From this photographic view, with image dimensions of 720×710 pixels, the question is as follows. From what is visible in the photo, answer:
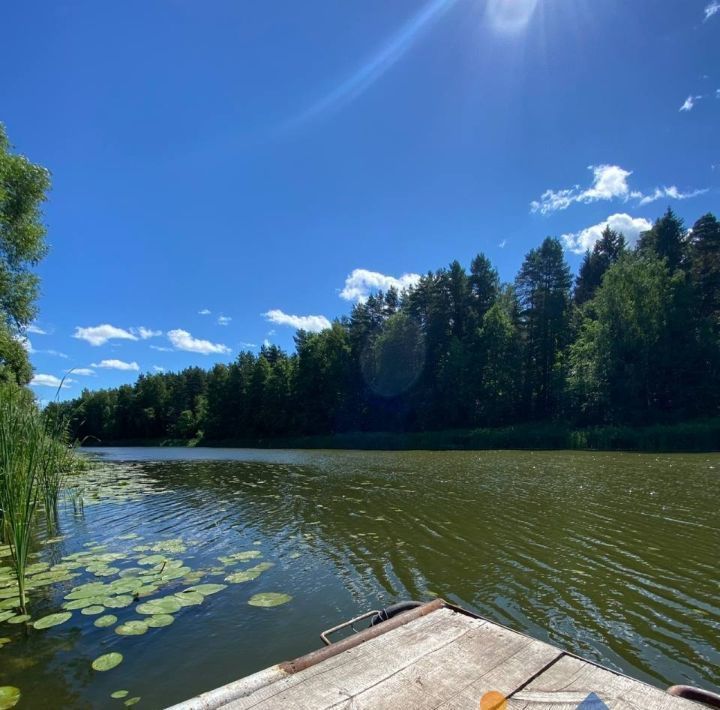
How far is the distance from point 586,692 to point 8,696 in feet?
16.4

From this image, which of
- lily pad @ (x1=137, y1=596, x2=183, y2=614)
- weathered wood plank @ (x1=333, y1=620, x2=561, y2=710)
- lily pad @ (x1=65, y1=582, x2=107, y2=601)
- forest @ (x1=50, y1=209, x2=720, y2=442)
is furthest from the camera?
forest @ (x1=50, y1=209, x2=720, y2=442)

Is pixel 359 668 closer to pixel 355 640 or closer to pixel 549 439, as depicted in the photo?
pixel 355 640

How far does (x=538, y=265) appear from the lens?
169 ft

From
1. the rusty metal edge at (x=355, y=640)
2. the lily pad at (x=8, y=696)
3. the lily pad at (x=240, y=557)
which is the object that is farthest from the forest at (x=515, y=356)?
the rusty metal edge at (x=355, y=640)

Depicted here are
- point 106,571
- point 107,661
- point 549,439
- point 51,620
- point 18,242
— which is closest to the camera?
point 107,661

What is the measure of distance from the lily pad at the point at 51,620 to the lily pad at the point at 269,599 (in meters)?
2.33

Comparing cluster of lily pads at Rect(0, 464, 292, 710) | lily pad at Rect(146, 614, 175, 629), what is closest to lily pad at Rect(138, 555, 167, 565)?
cluster of lily pads at Rect(0, 464, 292, 710)

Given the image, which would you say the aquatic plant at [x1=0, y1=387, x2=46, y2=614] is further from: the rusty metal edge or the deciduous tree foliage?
the deciduous tree foliage

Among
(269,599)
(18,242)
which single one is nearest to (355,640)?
(269,599)

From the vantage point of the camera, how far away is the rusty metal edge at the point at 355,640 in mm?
2879

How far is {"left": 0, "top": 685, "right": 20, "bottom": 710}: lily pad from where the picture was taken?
3.88 meters

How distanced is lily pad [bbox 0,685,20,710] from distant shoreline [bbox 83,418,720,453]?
34.5 metres

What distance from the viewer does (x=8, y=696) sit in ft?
13.1

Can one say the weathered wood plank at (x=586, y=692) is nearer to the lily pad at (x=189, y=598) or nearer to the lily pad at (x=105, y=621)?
the lily pad at (x=189, y=598)
